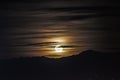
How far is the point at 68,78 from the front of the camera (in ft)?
116

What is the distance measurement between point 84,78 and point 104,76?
282cm

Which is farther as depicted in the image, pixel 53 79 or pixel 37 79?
pixel 53 79

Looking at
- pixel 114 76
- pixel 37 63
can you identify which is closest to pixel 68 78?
pixel 114 76

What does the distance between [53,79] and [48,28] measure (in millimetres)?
25865

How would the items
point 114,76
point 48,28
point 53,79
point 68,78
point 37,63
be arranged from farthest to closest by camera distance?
point 37,63 → point 53,79 → point 68,78 → point 114,76 → point 48,28

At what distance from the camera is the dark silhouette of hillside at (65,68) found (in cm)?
3569

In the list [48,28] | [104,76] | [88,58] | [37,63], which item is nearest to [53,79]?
[104,76]

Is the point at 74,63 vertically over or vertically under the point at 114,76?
over

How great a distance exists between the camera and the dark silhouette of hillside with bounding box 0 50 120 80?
3569 cm

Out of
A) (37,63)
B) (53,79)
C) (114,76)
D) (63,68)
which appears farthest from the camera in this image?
(37,63)

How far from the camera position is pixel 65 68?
147 ft

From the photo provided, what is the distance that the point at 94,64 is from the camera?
152ft

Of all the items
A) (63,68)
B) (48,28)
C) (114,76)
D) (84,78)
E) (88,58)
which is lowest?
(48,28)

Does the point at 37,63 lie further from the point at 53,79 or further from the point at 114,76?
the point at 114,76
